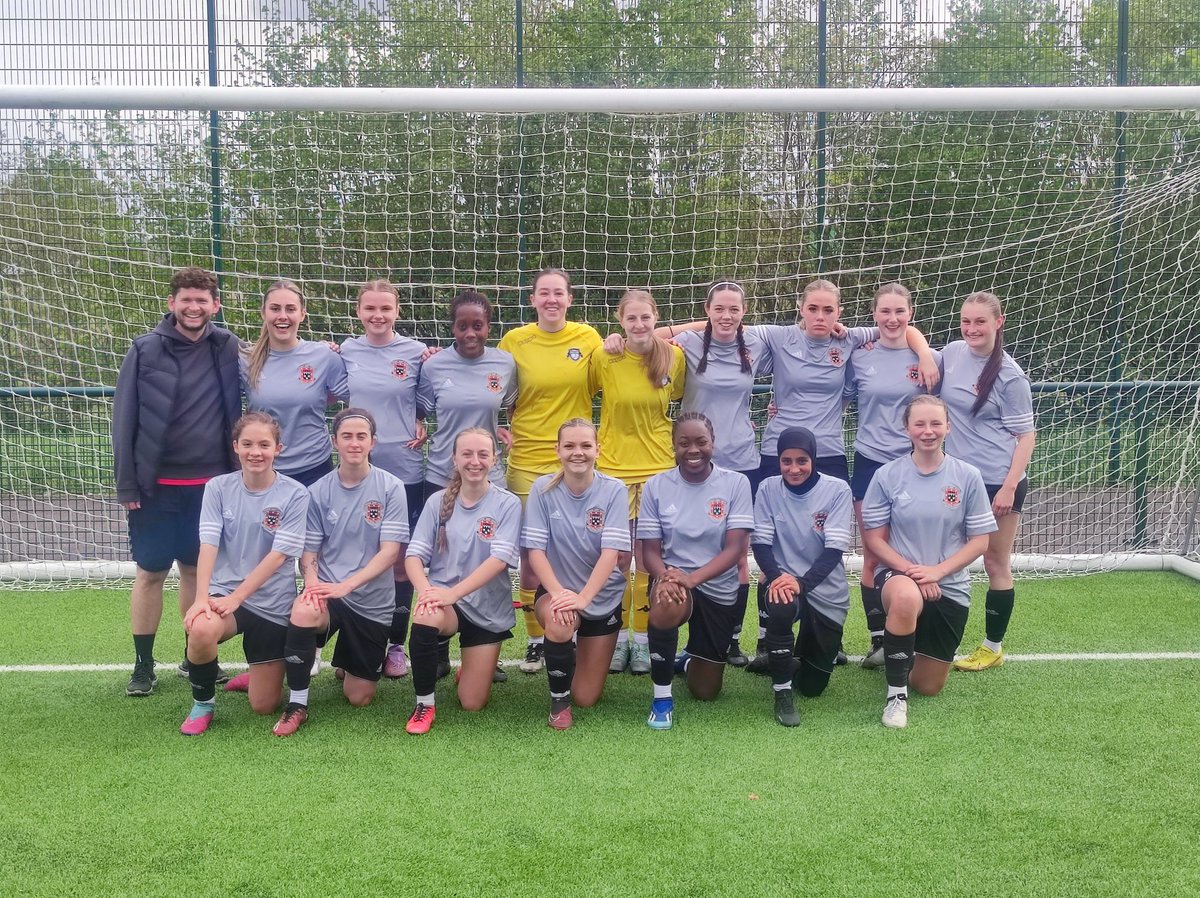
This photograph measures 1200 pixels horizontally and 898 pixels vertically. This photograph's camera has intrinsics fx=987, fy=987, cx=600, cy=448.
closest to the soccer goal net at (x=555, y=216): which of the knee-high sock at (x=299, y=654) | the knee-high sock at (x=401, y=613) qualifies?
the knee-high sock at (x=401, y=613)

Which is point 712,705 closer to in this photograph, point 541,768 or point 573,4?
point 541,768

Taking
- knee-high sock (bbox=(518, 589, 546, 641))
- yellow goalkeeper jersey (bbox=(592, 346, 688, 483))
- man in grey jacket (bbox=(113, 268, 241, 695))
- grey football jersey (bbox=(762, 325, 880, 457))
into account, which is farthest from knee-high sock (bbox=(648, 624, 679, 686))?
man in grey jacket (bbox=(113, 268, 241, 695))

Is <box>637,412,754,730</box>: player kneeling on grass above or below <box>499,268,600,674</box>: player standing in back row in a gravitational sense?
below

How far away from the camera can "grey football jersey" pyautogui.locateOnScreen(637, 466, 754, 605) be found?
164 inches

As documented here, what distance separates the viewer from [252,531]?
4059 millimetres

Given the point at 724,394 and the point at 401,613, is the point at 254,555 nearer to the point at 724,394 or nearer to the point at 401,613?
the point at 401,613

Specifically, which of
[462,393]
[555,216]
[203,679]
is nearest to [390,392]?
[462,393]

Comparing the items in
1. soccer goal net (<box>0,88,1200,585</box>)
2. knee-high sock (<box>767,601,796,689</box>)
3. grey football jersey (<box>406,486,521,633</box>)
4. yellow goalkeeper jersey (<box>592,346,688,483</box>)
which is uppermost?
soccer goal net (<box>0,88,1200,585</box>)

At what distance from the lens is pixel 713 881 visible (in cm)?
274

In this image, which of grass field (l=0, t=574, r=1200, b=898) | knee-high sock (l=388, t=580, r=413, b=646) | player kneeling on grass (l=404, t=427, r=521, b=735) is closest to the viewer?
grass field (l=0, t=574, r=1200, b=898)

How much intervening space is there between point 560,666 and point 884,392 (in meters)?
2.03

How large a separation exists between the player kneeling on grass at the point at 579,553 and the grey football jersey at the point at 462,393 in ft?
1.53

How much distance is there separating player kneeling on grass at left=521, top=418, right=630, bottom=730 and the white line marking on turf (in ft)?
2.79

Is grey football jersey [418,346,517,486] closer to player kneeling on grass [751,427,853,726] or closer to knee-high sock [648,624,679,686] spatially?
knee-high sock [648,624,679,686]
